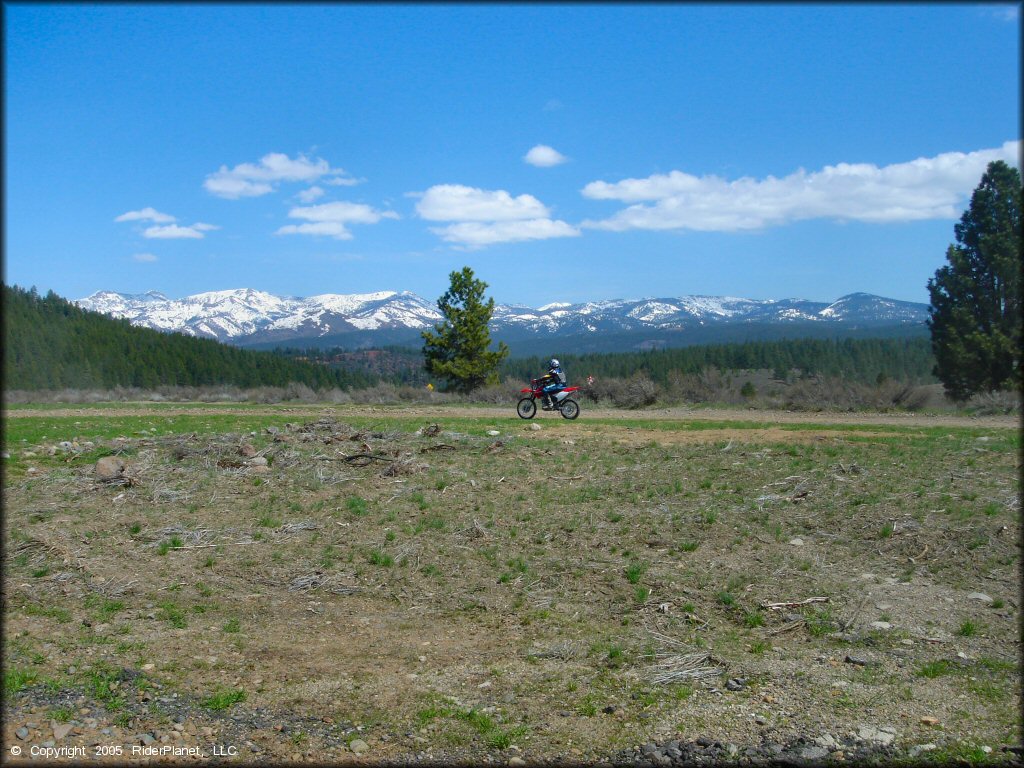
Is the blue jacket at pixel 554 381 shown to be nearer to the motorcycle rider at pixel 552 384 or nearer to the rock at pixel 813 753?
the motorcycle rider at pixel 552 384

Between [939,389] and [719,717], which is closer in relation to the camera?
[719,717]

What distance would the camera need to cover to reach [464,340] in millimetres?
39938

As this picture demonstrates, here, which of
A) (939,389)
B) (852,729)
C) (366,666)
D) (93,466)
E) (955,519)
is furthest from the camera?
(939,389)

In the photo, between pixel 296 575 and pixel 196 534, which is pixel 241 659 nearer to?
pixel 296 575

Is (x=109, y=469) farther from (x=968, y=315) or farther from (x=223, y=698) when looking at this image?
(x=968, y=315)

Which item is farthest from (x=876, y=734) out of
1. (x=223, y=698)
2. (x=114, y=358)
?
(x=114, y=358)

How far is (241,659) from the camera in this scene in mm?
6133

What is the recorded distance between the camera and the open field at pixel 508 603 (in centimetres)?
506

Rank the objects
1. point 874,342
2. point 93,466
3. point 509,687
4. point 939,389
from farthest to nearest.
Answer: point 874,342
point 939,389
point 93,466
point 509,687

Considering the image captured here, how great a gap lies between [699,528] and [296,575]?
5.06m

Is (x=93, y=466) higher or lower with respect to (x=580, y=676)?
higher

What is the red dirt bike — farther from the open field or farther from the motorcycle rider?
the open field

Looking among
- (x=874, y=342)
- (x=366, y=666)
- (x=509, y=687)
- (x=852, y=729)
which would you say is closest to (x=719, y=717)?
(x=852, y=729)

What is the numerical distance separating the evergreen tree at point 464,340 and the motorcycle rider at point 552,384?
16.6 m
